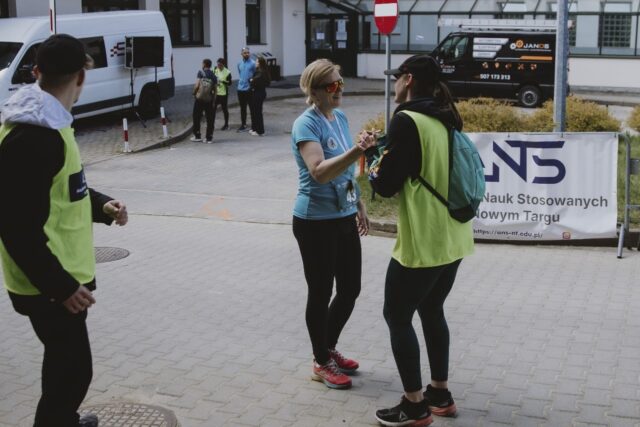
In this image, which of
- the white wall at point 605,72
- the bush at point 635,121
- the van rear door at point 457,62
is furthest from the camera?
the white wall at point 605,72

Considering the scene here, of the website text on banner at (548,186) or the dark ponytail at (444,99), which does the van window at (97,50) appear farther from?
the dark ponytail at (444,99)

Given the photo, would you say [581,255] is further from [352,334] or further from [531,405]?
[531,405]

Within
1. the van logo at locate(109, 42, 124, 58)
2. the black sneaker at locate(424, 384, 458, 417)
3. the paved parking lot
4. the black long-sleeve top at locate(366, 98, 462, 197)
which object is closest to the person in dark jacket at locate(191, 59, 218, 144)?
the van logo at locate(109, 42, 124, 58)

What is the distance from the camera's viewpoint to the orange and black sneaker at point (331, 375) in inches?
207

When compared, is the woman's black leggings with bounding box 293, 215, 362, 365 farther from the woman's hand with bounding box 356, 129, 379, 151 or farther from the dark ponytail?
the dark ponytail

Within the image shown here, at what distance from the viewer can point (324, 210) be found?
503 cm

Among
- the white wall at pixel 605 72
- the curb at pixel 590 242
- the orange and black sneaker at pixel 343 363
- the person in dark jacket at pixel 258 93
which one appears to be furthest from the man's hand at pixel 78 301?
the white wall at pixel 605 72

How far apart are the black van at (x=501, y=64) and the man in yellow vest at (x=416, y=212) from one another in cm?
2137

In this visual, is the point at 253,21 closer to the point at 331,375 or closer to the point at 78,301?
the point at 331,375

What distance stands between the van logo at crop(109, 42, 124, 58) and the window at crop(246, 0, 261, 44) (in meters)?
12.6

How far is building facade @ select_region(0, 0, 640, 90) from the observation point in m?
29.4

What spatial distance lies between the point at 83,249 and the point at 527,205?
6561 millimetres

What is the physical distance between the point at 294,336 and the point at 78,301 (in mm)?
2963

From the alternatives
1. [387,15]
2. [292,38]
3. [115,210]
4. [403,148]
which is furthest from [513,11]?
[115,210]
